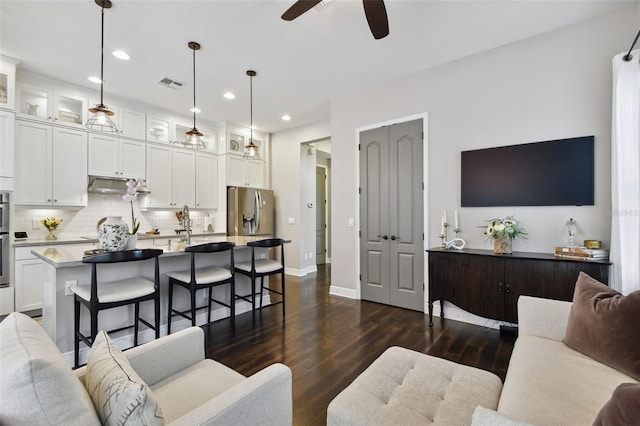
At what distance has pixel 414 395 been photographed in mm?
1338

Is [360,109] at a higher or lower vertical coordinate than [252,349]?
higher

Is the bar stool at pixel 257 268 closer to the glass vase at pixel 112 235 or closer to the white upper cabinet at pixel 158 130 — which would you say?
the glass vase at pixel 112 235

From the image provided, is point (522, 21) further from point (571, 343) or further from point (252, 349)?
point (252, 349)

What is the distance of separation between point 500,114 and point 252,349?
11.9 feet

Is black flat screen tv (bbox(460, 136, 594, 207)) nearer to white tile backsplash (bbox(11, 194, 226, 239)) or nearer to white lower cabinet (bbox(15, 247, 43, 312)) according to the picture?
white tile backsplash (bbox(11, 194, 226, 239))

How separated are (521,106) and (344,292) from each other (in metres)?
3.30

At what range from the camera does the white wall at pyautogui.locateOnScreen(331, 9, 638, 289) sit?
2799 millimetres

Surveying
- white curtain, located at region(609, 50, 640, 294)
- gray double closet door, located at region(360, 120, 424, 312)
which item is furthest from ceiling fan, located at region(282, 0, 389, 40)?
white curtain, located at region(609, 50, 640, 294)

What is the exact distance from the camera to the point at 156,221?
17.7 feet

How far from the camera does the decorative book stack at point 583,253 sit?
2.58 m

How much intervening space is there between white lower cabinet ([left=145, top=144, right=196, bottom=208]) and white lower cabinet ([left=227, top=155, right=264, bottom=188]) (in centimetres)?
71

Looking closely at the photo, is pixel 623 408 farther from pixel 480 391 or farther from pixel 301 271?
pixel 301 271

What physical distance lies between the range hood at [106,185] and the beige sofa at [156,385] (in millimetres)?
3757

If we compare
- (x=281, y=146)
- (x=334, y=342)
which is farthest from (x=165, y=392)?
(x=281, y=146)
